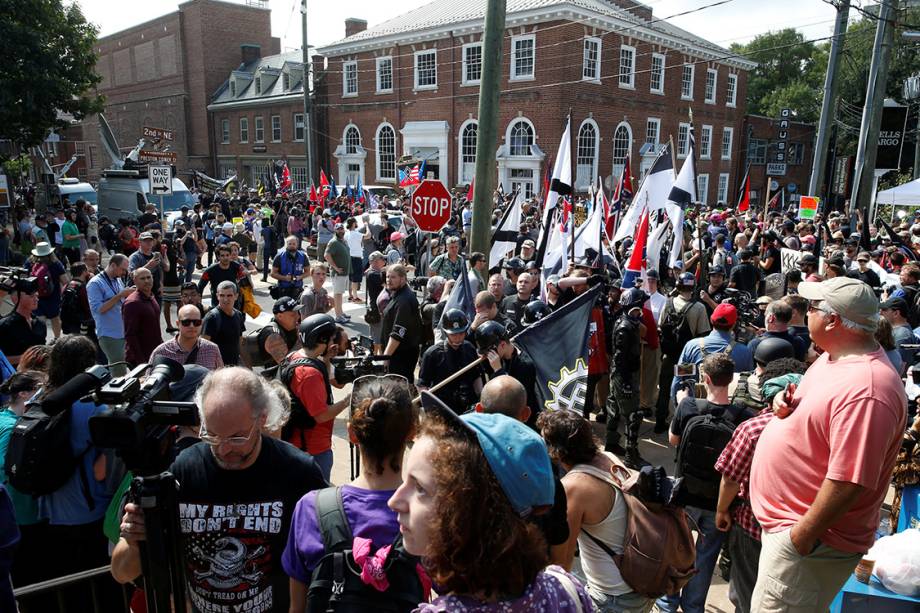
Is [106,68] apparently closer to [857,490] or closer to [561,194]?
[561,194]

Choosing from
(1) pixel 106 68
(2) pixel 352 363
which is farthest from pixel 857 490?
(1) pixel 106 68

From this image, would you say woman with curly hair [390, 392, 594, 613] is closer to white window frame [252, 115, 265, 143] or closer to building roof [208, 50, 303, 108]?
building roof [208, 50, 303, 108]

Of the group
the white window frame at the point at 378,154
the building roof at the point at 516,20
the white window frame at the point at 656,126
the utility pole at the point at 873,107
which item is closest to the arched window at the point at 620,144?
the white window frame at the point at 656,126

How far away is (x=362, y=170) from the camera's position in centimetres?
3800

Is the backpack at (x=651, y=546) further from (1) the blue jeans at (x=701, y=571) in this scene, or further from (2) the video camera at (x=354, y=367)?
(2) the video camera at (x=354, y=367)

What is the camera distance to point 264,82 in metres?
43.5

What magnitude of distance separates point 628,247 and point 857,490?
933 centimetres

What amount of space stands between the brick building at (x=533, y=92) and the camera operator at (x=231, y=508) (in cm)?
2656

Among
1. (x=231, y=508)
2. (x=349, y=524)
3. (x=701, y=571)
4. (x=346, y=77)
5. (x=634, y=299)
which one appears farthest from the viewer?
(x=346, y=77)

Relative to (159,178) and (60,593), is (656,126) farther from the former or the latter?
(60,593)

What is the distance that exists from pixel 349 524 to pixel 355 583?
0.66 feet

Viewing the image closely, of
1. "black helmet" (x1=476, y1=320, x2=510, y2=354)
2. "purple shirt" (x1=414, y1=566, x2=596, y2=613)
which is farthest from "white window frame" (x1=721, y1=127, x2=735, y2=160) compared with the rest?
"purple shirt" (x1=414, y1=566, x2=596, y2=613)

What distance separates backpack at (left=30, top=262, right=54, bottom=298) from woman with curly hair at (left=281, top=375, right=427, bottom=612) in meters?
8.66

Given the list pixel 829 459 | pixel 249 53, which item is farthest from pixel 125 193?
pixel 249 53
